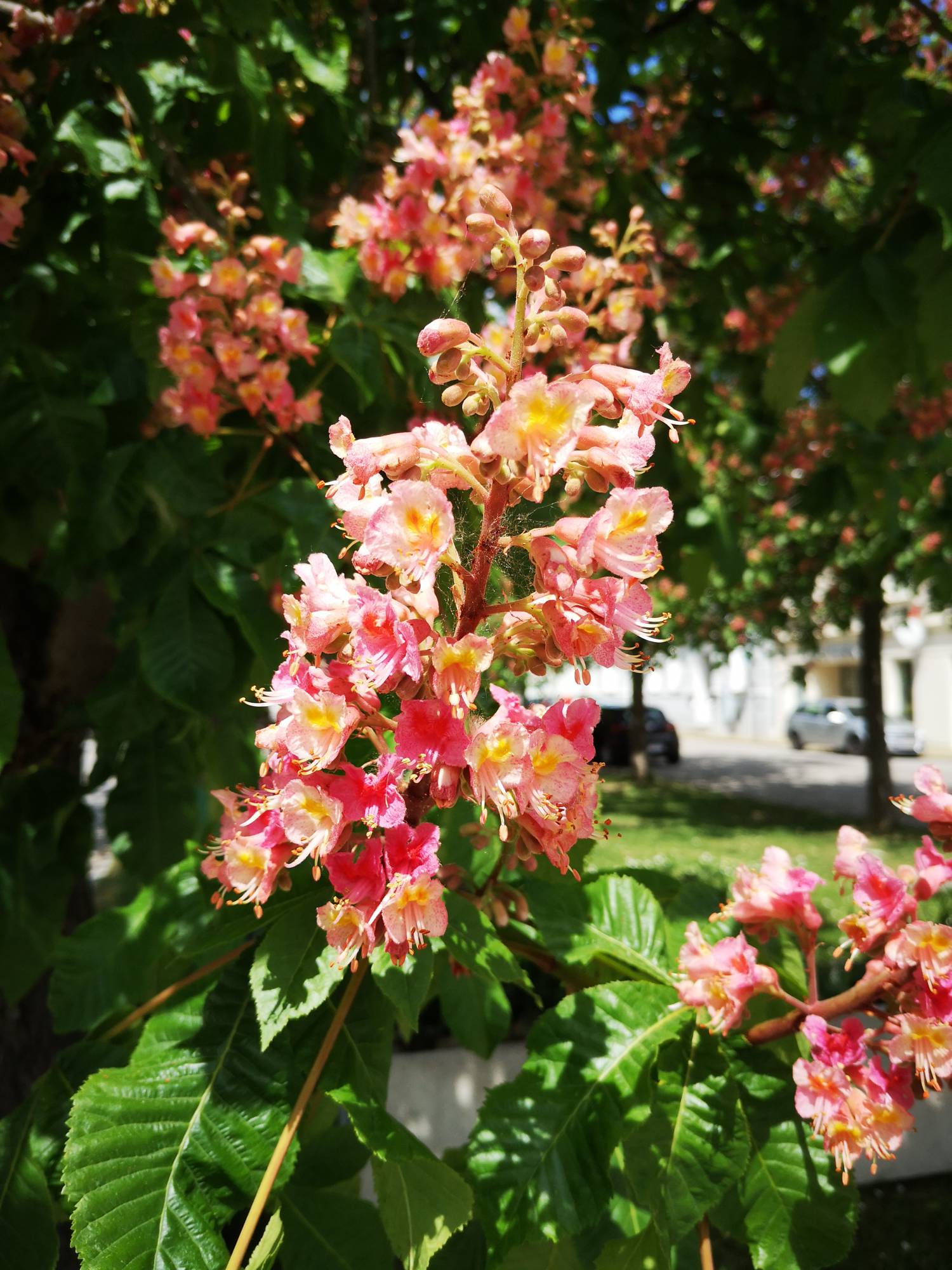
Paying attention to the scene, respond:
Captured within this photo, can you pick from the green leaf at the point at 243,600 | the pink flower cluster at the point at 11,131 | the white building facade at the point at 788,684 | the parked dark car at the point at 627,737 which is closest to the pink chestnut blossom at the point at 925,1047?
the green leaf at the point at 243,600

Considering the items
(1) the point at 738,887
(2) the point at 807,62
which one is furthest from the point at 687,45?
(1) the point at 738,887

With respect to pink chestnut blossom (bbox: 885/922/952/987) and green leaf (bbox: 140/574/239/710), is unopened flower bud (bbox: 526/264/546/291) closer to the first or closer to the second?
pink chestnut blossom (bbox: 885/922/952/987)

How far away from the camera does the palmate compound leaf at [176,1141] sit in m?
0.84

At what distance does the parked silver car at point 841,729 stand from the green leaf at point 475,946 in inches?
883

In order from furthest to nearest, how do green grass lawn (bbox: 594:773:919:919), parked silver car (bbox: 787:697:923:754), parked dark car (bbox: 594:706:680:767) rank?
parked silver car (bbox: 787:697:923:754) < parked dark car (bbox: 594:706:680:767) < green grass lawn (bbox: 594:773:919:919)

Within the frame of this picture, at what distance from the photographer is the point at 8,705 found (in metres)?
1.53

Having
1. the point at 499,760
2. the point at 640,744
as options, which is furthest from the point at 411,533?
the point at 640,744

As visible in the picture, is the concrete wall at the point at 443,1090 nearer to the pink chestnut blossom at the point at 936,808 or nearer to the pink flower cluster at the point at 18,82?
the pink chestnut blossom at the point at 936,808

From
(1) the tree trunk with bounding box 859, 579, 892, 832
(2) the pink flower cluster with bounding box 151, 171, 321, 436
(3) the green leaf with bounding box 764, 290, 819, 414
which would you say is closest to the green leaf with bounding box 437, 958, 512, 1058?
(2) the pink flower cluster with bounding box 151, 171, 321, 436

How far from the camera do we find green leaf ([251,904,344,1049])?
86 cm

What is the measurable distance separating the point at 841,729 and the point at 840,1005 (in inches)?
1010

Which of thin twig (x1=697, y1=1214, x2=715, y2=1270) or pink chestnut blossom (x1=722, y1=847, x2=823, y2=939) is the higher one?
pink chestnut blossom (x1=722, y1=847, x2=823, y2=939)

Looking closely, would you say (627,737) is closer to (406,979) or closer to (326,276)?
(326,276)

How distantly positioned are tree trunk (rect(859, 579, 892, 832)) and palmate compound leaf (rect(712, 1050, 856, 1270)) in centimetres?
1062
